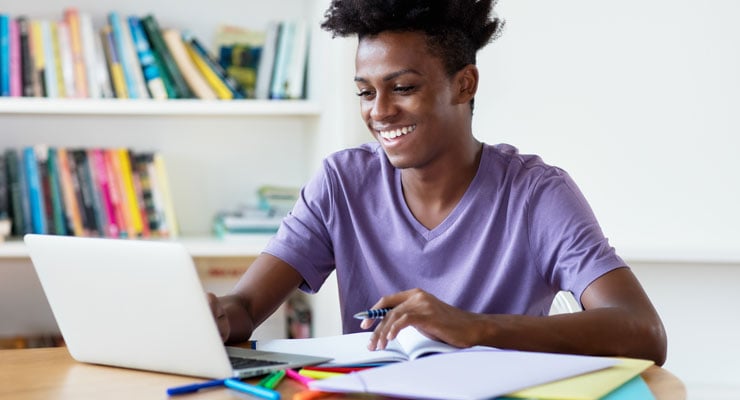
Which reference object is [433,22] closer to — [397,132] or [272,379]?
[397,132]

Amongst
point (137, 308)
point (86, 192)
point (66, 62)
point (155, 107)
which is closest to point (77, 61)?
→ point (66, 62)

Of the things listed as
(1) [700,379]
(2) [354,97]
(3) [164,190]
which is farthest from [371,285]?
(1) [700,379]

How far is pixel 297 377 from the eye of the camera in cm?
112

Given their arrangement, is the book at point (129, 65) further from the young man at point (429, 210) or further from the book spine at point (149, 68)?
the young man at point (429, 210)

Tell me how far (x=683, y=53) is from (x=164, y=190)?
1.46 meters

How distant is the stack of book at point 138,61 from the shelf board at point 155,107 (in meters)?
0.05

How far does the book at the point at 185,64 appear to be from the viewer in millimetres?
2707

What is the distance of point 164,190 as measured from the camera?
2.73 meters

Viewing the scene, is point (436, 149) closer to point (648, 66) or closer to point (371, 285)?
point (371, 285)

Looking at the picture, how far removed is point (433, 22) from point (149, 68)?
130 cm

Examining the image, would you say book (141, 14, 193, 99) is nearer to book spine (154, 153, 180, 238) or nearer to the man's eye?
book spine (154, 153, 180, 238)

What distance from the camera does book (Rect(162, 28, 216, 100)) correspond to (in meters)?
2.71

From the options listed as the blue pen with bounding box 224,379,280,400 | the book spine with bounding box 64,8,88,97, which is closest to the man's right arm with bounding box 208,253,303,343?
the blue pen with bounding box 224,379,280,400

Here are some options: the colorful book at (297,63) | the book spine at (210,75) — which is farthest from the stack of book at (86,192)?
the colorful book at (297,63)
